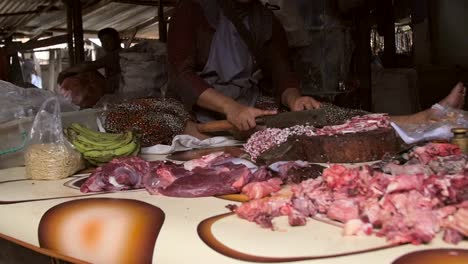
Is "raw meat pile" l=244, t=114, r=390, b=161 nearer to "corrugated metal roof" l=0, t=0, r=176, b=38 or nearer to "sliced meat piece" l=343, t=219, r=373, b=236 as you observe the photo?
"sliced meat piece" l=343, t=219, r=373, b=236

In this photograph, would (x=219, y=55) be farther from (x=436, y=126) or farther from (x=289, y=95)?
(x=436, y=126)

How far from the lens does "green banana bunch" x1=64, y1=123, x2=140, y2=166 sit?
2.34 meters

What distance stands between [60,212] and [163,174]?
0.39m

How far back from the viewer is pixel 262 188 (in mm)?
1646

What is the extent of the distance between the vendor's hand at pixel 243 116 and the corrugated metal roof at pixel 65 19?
4.80m

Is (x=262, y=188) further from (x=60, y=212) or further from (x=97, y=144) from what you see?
(x=97, y=144)

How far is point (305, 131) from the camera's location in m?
2.24

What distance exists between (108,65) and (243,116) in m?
3.66

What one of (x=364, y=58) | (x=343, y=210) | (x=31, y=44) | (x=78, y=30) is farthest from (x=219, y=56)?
(x=31, y=44)

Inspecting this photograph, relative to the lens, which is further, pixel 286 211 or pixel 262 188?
pixel 262 188

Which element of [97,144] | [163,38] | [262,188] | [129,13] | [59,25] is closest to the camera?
[262,188]

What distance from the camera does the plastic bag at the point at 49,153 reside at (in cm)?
213

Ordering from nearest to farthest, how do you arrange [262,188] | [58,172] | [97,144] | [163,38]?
1. [262,188]
2. [58,172]
3. [97,144]
4. [163,38]

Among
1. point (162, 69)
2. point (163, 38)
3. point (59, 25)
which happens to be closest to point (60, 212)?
point (162, 69)
